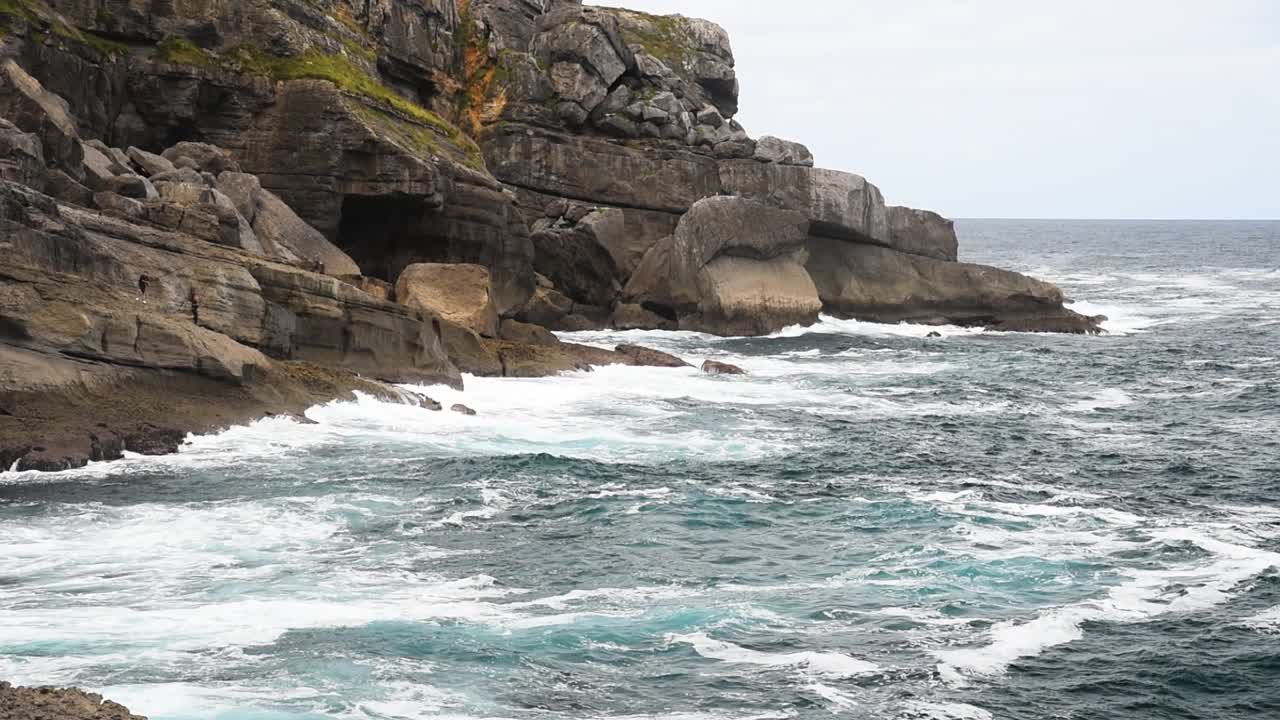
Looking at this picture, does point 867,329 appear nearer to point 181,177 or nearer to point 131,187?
point 181,177

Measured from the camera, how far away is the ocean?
18781mm

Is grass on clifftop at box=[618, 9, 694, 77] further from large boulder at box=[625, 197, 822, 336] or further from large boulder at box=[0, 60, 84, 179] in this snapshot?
large boulder at box=[0, 60, 84, 179]

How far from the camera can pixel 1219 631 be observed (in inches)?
866

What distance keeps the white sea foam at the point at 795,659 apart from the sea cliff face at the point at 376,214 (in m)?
14.5

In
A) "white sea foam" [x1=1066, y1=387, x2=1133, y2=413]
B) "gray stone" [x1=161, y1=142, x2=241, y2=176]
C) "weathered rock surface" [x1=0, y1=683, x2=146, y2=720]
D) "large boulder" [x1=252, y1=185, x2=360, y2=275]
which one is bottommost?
"white sea foam" [x1=1066, y1=387, x2=1133, y2=413]

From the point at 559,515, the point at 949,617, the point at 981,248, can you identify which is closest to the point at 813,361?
the point at 559,515

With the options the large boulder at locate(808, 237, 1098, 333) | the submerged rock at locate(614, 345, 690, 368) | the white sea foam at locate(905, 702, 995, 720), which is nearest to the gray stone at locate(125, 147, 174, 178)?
the submerged rock at locate(614, 345, 690, 368)

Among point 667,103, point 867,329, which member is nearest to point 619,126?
point 667,103

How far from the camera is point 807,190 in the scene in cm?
7088

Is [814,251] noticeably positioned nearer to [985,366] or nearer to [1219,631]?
[985,366]

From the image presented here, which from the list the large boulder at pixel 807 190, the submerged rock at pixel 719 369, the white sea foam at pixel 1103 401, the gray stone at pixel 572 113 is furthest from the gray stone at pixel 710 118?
the white sea foam at pixel 1103 401

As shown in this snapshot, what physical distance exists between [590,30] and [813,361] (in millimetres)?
22854

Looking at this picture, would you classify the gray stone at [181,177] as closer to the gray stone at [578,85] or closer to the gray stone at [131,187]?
the gray stone at [131,187]

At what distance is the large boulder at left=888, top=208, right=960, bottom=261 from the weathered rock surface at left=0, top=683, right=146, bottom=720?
6257 cm
